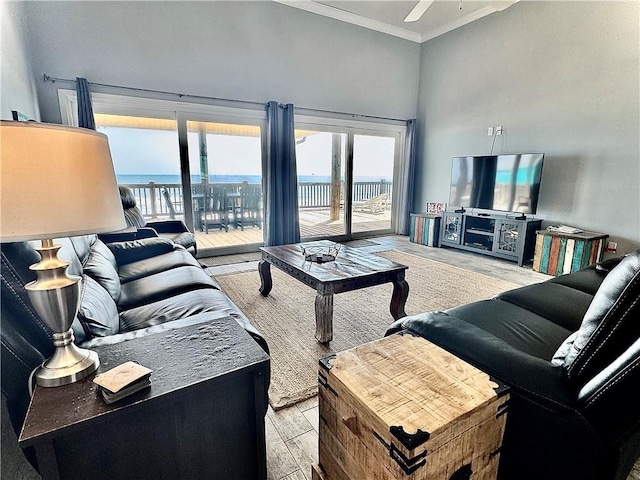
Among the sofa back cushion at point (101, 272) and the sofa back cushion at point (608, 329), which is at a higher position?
the sofa back cushion at point (608, 329)

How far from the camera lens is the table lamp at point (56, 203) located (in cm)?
73

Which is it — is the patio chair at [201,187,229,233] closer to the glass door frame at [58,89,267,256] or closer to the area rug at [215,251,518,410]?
the glass door frame at [58,89,267,256]

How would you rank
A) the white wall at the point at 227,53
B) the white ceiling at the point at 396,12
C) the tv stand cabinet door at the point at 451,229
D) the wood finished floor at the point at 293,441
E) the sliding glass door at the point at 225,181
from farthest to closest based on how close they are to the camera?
the tv stand cabinet door at the point at 451,229 → the white ceiling at the point at 396,12 → the sliding glass door at the point at 225,181 → the white wall at the point at 227,53 → the wood finished floor at the point at 293,441

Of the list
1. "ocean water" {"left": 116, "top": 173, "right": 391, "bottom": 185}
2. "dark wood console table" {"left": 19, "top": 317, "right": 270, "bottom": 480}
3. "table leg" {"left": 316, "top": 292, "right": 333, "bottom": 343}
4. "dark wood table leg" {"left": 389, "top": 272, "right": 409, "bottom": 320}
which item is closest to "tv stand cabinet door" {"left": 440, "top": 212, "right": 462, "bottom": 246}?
"ocean water" {"left": 116, "top": 173, "right": 391, "bottom": 185}

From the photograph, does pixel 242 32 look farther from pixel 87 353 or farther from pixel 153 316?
pixel 87 353

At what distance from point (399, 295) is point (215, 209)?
310cm

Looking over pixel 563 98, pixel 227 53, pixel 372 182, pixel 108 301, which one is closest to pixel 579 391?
pixel 108 301

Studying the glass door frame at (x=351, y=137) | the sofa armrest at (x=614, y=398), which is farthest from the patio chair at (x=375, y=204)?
the sofa armrest at (x=614, y=398)

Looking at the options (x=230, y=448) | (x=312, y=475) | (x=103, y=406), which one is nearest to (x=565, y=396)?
(x=312, y=475)

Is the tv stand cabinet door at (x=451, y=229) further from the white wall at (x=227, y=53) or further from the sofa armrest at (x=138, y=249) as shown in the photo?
the sofa armrest at (x=138, y=249)

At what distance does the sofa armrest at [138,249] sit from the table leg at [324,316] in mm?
1508

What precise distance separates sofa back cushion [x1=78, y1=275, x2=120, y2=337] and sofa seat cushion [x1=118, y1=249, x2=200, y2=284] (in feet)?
2.35

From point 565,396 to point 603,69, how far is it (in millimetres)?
4276

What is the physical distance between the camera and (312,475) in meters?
1.21
